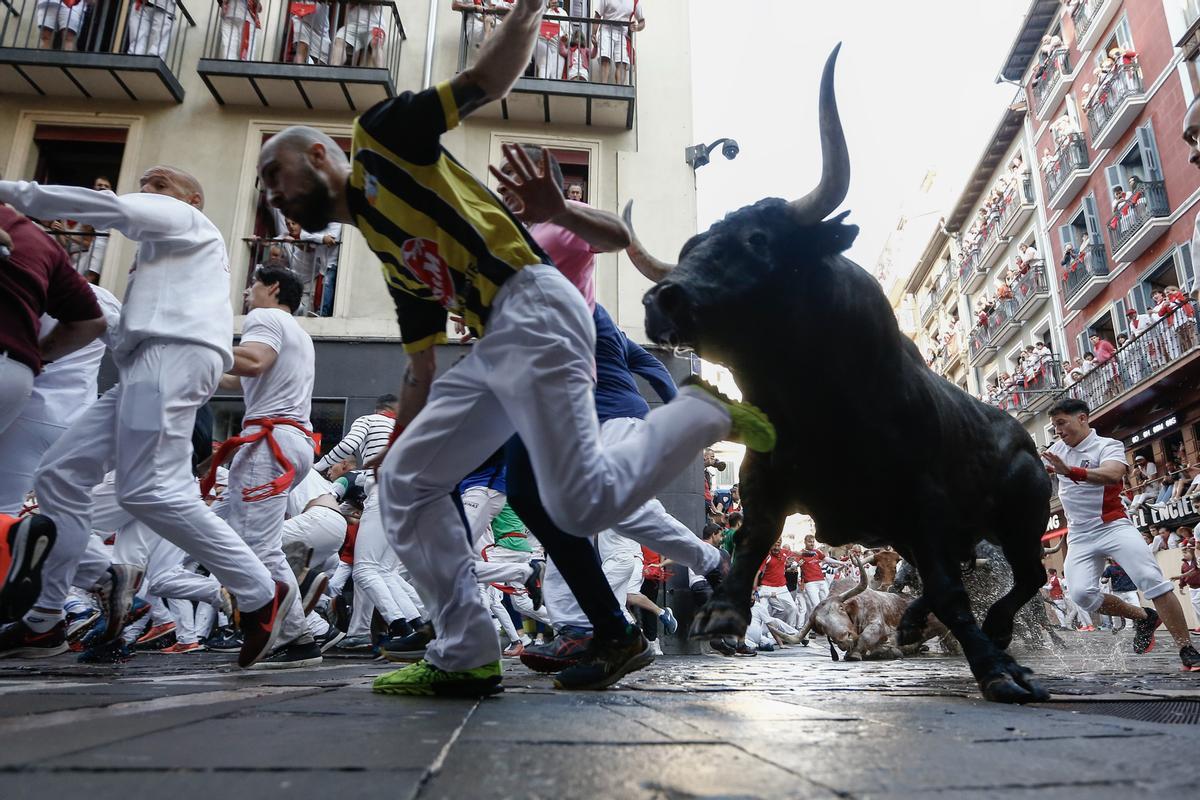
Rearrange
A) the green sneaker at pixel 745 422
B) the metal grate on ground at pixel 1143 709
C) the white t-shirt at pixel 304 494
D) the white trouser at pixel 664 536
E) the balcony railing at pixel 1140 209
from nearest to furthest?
the metal grate on ground at pixel 1143 709
the green sneaker at pixel 745 422
the white trouser at pixel 664 536
the white t-shirt at pixel 304 494
the balcony railing at pixel 1140 209

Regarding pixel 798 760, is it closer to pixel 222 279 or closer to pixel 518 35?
pixel 518 35

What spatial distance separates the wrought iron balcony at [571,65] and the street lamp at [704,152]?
1107 millimetres

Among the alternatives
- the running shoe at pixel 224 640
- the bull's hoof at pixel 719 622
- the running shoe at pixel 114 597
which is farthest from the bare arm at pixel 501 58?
the running shoe at pixel 224 640

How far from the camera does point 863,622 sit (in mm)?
7238

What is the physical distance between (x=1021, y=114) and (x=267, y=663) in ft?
115

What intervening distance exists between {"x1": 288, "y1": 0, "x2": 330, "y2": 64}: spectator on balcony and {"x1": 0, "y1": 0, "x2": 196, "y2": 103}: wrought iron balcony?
1598mm

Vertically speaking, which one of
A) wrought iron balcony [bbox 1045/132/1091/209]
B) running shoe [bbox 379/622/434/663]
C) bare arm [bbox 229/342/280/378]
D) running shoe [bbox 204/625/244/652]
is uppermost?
wrought iron balcony [bbox 1045/132/1091/209]

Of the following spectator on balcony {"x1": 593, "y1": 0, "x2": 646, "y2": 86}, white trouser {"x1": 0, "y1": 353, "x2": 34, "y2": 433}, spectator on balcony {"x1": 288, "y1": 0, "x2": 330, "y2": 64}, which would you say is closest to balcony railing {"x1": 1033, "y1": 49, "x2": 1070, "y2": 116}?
spectator on balcony {"x1": 593, "y1": 0, "x2": 646, "y2": 86}

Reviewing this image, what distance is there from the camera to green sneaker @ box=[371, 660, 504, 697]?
2416 mm

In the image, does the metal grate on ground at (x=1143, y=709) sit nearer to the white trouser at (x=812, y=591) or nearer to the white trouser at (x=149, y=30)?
the white trouser at (x=812, y=591)

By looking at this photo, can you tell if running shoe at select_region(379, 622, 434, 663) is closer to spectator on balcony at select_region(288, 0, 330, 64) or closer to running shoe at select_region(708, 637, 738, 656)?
running shoe at select_region(708, 637, 738, 656)

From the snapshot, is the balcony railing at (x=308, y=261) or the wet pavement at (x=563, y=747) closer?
the wet pavement at (x=563, y=747)

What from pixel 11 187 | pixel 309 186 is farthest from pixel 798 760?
pixel 11 187

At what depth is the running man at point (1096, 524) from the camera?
6.08 meters
